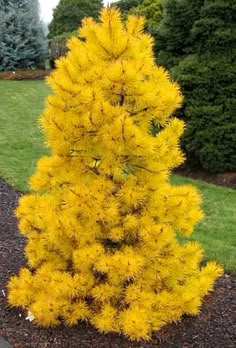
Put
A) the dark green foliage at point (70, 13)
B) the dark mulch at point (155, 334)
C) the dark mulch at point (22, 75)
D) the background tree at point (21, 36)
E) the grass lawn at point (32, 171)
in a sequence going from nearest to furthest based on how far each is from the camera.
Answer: the dark mulch at point (155, 334) → the grass lawn at point (32, 171) → the dark mulch at point (22, 75) → the background tree at point (21, 36) → the dark green foliage at point (70, 13)

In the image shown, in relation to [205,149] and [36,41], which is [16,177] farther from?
[36,41]

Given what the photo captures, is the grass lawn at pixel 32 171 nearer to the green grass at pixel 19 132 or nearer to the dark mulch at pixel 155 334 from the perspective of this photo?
the green grass at pixel 19 132

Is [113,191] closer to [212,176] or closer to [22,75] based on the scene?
[212,176]

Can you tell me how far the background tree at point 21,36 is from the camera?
2075cm

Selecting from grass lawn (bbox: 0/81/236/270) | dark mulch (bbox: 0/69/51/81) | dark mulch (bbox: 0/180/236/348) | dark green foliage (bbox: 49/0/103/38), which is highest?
dark mulch (bbox: 0/180/236/348)

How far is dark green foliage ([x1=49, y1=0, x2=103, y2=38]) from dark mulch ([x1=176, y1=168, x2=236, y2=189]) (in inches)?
872

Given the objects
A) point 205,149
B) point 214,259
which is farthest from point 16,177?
point 214,259

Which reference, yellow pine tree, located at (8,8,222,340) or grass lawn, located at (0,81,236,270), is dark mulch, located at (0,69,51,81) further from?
yellow pine tree, located at (8,8,222,340)

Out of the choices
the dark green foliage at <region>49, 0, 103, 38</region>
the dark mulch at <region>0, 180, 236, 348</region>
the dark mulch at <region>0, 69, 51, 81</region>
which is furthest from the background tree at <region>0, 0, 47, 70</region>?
the dark mulch at <region>0, 180, 236, 348</region>

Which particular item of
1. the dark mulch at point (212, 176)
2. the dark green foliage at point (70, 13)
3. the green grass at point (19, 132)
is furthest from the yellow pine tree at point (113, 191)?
the dark green foliage at point (70, 13)

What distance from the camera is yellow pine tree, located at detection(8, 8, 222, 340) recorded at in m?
3.53

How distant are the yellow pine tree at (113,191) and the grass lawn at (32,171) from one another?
5.11 feet

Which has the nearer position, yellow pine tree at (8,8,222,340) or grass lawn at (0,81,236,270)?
yellow pine tree at (8,8,222,340)

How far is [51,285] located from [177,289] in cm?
78
